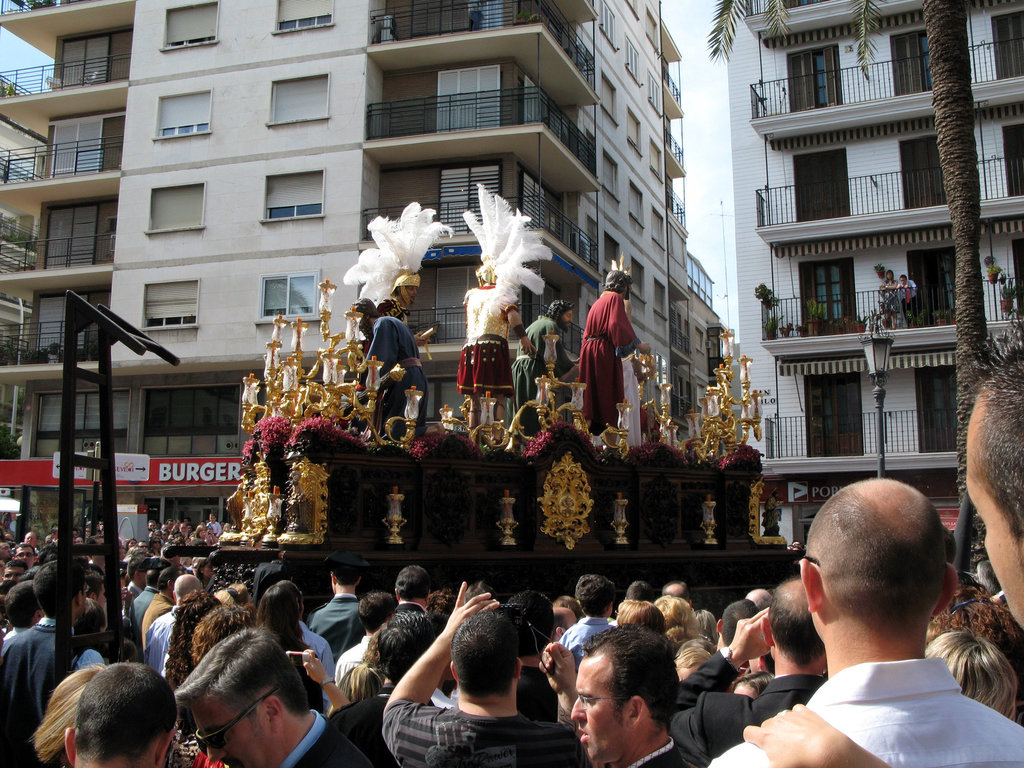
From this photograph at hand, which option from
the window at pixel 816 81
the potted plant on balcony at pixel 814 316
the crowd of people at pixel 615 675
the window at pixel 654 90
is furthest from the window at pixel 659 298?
the crowd of people at pixel 615 675

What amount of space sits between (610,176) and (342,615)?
102 ft

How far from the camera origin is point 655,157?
4238cm

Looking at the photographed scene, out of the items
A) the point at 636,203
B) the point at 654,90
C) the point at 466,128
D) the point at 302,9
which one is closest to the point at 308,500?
the point at 466,128

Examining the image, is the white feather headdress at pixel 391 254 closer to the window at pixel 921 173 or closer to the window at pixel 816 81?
the window at pixel 921 173

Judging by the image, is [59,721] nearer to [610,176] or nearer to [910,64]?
[910,64]

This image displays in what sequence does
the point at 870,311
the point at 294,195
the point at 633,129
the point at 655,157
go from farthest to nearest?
the point at 655,157, the point at 633,129, the point at 294,195, the point at 870,311

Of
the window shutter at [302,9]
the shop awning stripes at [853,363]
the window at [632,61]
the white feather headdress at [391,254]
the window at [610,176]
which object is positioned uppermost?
the window at [632,61]

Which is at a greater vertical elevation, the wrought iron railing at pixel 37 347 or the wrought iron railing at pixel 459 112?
the wrought iron railing at pixel 459 112

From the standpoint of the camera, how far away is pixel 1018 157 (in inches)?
Result: 1079

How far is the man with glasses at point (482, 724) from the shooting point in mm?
3227

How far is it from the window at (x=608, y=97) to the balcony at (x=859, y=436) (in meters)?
14.2

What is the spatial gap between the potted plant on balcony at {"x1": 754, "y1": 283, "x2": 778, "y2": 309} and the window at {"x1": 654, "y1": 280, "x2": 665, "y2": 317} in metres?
11.2

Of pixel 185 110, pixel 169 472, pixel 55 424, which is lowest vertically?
pixel 169 472

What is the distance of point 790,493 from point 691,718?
25.5 metres
